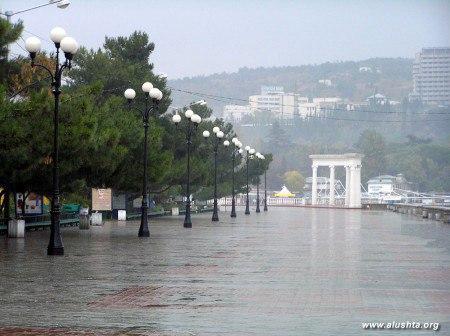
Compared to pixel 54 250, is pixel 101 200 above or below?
above

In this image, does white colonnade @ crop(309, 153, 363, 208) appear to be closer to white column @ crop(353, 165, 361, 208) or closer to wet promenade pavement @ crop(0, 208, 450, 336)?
white column @ crop(353, 165, 361, 208)

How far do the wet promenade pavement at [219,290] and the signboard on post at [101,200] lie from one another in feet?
60.0

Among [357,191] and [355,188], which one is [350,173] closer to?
[355,188]

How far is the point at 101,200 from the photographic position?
46281 millimetres

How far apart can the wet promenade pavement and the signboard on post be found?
18.3 meters

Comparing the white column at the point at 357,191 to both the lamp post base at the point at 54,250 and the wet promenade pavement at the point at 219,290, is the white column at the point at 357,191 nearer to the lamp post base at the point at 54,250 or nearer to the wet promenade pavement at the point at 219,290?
the wet promenade pavement at the point at 219,290

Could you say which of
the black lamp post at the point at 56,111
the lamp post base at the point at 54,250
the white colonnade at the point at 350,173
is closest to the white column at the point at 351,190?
the white colonnade at the point at 350,173

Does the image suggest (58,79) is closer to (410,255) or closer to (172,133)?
(410,255)

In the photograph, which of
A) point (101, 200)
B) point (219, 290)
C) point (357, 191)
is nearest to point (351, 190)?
point (357, 191)

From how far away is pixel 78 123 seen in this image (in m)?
32.1

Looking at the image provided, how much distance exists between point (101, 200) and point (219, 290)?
31.1 meters

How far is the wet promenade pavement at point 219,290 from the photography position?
38.2 ft

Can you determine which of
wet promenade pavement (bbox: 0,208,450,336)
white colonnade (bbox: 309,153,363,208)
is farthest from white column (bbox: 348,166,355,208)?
wet promenade pavement (bbox: 0,208,450,336)

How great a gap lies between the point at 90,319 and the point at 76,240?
65.8 feet
